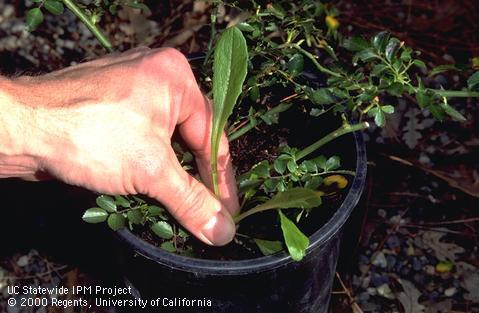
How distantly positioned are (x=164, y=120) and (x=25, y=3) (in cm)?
126

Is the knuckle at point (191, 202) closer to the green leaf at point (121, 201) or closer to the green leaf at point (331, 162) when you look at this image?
the green leaf at point (121, 201)

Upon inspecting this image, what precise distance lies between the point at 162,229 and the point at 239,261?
6.0 inches

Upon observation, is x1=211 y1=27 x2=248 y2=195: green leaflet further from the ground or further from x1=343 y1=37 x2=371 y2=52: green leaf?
the ground

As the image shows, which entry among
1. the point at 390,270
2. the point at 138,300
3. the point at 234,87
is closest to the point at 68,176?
the point at 234,87

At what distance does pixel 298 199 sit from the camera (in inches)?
39.4

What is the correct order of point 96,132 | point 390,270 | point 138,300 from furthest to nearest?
point 390,270 < point 138,300 < point 96,132

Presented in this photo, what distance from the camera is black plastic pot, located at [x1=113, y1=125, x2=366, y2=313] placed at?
103 cm

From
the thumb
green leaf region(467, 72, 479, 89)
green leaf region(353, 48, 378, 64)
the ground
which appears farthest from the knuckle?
the ground

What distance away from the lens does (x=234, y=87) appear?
103 cm

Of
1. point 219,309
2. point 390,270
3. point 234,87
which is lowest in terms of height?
point 390,270

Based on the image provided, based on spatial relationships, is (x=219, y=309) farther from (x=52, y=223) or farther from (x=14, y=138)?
(x=52, y=223)

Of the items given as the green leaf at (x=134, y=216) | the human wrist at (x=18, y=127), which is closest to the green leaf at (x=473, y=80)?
the green leaf at (x=134, y=216)

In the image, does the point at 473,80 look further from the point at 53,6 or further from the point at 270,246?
the point at 53,6

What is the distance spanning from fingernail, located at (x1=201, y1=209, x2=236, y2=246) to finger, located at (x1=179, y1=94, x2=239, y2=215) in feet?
0.21
